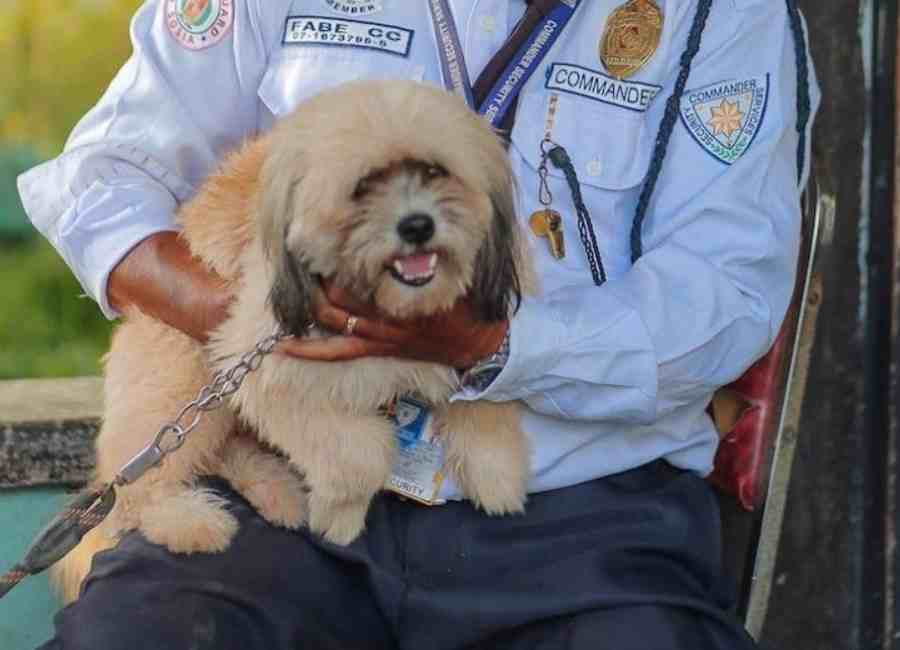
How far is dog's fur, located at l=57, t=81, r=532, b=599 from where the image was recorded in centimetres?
231

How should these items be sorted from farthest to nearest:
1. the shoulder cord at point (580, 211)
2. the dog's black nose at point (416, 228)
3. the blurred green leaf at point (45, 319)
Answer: the blurred green leaf at point (45, 319)
the shoulder cord at point (580, 211)
the dog's black nose at point (416, 228)

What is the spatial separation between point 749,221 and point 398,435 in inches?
26.3

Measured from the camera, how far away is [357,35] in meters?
2.80

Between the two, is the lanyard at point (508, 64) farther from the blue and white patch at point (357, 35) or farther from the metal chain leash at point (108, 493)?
the metal chain leash at point (108, 493)

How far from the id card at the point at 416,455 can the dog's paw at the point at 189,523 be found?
27 cm

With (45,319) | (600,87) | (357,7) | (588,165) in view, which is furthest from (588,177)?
(45,319)

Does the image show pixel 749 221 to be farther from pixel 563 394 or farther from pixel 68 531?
pixel 68 531

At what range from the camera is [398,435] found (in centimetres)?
272

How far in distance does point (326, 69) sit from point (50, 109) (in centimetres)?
143

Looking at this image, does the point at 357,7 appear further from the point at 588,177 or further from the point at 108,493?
the point at 108,493

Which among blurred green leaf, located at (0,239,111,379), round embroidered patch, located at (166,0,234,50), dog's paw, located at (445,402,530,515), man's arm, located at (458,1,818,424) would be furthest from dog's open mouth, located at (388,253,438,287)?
blurred green leaf, located at (0,239,111,379)

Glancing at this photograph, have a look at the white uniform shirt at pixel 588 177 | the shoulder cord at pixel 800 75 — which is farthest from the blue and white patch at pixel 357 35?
the shoulder cord at pixel 800 75

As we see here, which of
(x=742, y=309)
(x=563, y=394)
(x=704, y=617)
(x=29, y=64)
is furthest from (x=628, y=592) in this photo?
(x=29, y=64)

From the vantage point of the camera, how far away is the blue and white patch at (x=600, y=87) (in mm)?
2766
